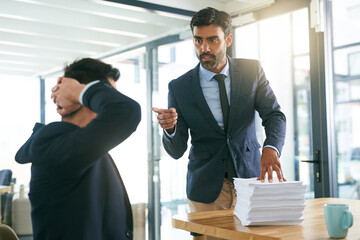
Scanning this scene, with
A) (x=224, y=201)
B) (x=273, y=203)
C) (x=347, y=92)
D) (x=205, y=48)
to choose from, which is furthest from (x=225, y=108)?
(x=347, y=92)

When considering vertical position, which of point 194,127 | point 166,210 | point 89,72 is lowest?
point 166,210

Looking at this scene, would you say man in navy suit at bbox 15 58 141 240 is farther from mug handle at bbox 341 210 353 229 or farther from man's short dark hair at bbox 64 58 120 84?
mug handle at bbox 341 210 353 229

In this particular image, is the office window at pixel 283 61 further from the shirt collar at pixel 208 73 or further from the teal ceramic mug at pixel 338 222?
→ the teal ceramic mug at pixel 338 222

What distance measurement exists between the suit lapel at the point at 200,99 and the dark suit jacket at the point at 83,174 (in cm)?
95

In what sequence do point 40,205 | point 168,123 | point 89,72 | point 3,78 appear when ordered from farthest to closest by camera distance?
1. point 3,78
2. point 168,123
3. point 89,72
4. point 40,205

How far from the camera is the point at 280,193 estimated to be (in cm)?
149

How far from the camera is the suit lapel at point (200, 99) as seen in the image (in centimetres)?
219

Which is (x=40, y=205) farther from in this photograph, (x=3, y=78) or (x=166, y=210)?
(x=166, y=210)

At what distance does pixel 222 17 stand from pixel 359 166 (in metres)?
1.81

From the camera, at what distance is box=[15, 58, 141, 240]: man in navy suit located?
115 centimetres

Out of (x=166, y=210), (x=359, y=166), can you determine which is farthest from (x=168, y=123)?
(x=166, y=210)

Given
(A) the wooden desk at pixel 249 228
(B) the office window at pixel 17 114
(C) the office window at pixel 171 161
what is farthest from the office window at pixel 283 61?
(A) the wooden desk at pixel 249 228

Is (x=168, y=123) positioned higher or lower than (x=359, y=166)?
higher

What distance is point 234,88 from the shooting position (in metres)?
2.25
